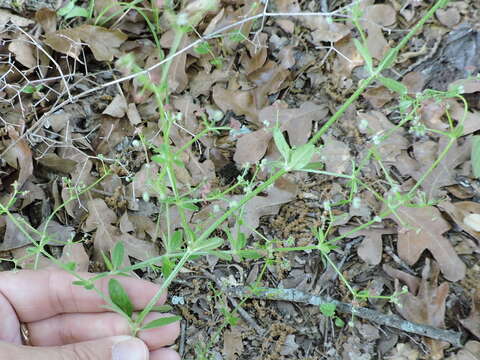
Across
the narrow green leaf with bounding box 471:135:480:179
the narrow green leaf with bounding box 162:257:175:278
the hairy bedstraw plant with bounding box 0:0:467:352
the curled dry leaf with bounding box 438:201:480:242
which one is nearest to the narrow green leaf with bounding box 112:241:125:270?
the hairy bedstraw plant with bounding box 0:0:467:352

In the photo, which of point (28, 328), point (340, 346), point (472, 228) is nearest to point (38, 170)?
point (28, 328)

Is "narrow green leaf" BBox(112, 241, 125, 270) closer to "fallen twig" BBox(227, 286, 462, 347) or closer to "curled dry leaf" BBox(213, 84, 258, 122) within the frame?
"fallen twig" BBox(227, 286, 462, 347)

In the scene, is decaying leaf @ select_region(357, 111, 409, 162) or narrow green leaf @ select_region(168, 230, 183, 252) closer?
narrow green leaf @ select_region(168, 230, 183, 252)

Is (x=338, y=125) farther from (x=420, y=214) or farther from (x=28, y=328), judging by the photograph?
(x=28, y=328)

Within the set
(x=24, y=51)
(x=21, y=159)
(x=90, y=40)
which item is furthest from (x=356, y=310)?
(x=24, y=51)

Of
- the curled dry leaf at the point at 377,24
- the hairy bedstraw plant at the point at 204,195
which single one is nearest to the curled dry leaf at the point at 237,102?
the hairy bedstraw plant at the point at 204,195

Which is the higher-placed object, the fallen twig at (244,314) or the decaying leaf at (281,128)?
the decaying leaf at (281,128)

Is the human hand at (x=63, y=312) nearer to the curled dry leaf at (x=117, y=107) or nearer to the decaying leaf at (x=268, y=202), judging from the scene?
the decaying leaf at (x=268, y=202)
